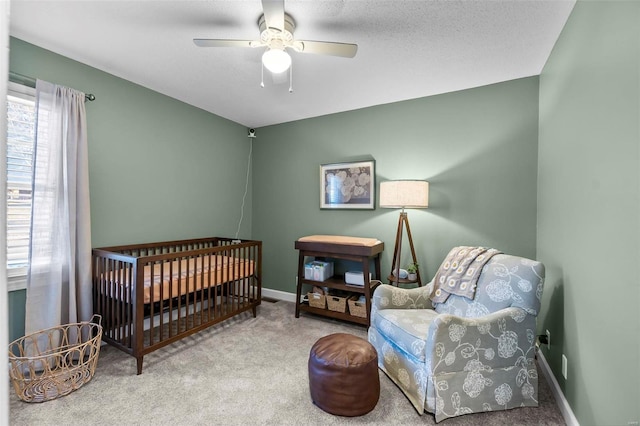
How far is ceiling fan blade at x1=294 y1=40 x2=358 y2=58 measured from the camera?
5.86ft

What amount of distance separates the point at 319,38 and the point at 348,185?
1.70m

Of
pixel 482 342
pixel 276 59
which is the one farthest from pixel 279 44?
pixel 482 342

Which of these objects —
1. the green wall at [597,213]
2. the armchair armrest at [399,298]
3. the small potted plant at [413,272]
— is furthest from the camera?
the small potted plant at [413,272]

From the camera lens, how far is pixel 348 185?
137 inches

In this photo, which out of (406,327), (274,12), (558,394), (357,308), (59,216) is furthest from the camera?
(357,308)

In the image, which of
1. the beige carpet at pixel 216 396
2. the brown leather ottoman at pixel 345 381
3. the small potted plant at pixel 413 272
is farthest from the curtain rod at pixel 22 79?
Result: the small potted plant at pixel 413 272

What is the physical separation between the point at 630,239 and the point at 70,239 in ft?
11.1

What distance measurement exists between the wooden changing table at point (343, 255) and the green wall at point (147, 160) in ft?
4.56

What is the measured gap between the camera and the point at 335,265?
3502 millimetres

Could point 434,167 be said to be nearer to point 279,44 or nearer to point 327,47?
point 327,47

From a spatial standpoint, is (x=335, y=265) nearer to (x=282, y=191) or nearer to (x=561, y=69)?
(x=282, y=191)

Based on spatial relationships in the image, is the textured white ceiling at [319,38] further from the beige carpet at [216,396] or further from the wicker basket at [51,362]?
the beige carpet at [216,396]

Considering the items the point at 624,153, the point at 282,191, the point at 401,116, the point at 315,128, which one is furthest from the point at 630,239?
the point at 282,191

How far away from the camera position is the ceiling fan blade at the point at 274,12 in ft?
4.79
